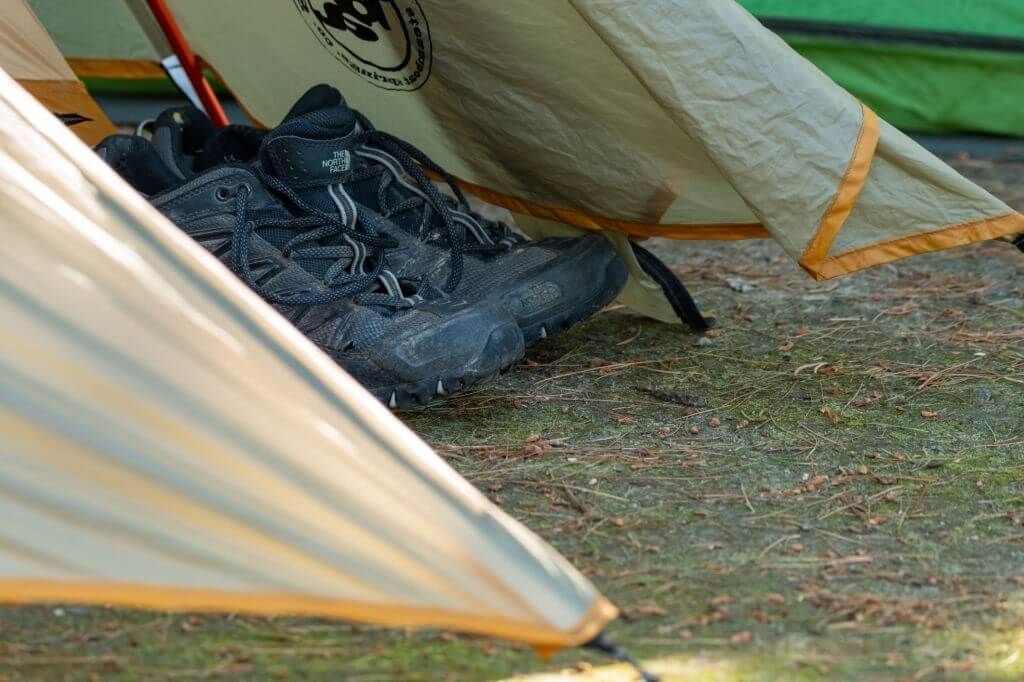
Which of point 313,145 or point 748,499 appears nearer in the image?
point 748,499

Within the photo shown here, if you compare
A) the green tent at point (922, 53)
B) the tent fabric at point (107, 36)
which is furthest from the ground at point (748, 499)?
the tent fabric at point (107, 36)

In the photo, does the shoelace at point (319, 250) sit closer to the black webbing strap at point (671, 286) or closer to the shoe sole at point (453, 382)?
the shoe sole at point (453, 382)

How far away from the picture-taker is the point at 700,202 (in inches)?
66.1

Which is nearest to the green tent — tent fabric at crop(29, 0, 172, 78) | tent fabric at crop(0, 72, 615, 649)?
tent fabric at crop(29, 0, 172, 78)

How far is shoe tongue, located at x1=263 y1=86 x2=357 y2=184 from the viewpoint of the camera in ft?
4.98

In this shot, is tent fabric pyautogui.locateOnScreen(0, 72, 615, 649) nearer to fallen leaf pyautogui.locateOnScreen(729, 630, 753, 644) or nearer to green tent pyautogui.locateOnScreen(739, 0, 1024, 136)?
fallen leaf pyautogui.locateOnScreen(729, 630, 753, 644)

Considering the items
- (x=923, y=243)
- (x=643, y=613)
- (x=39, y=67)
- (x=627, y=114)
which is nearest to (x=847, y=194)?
(x=923, y=243)

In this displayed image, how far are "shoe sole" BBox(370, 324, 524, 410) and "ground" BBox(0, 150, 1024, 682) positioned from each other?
0.17ft

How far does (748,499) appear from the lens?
1247mm

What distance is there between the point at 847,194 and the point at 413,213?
22.3 inches

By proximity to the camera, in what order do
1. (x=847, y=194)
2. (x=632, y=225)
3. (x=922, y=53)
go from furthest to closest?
(x=922, y=53) → (x=632, y=225) → (x=847, y=194)

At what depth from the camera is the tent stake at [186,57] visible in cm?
216

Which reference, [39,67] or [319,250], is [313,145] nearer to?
[319,250]

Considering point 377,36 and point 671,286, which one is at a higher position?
point 377,36
